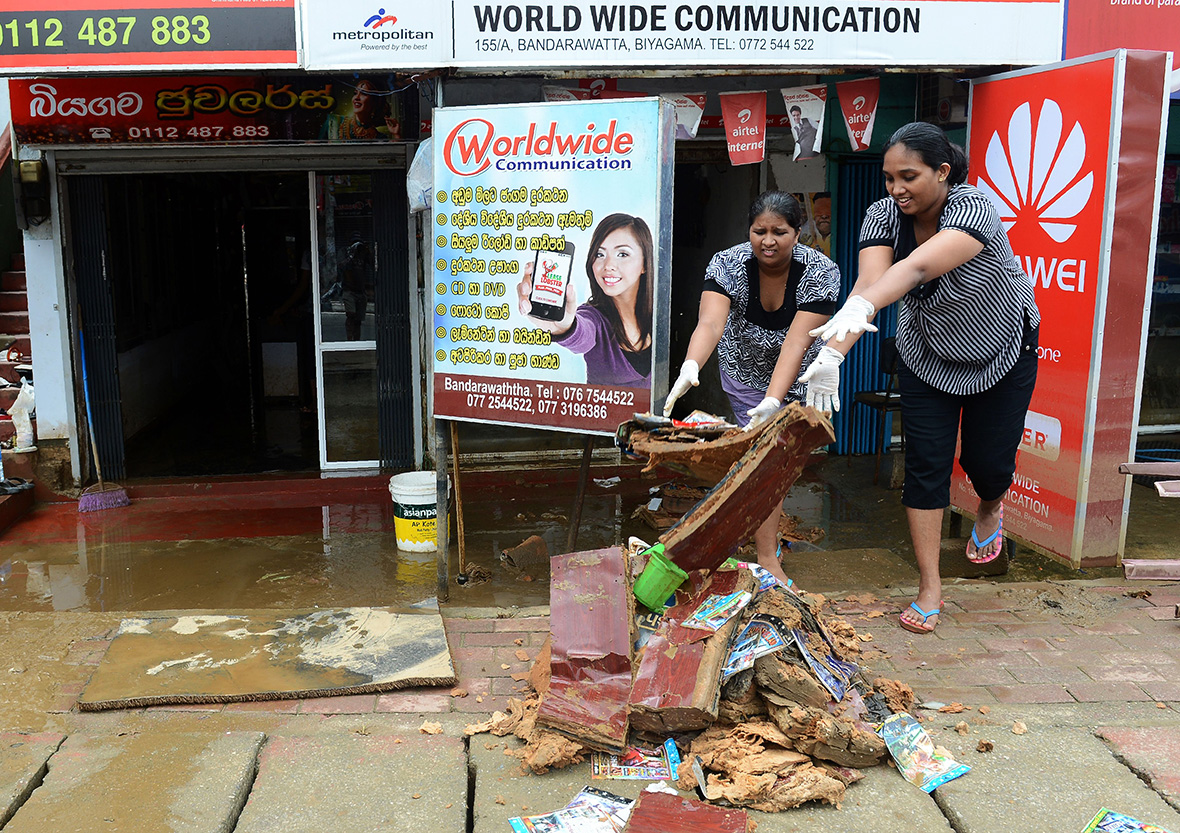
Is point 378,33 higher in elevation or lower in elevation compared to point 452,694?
higher

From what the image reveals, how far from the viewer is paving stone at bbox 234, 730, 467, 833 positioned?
3260 millimetres

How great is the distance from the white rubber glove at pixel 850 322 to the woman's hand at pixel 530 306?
4.68 feet

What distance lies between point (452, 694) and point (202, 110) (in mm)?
4914

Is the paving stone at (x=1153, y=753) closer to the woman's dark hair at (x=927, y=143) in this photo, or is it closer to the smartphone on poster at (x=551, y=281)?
the woman's dark hair at (x=927, y=143)

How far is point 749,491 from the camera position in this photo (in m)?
3.81

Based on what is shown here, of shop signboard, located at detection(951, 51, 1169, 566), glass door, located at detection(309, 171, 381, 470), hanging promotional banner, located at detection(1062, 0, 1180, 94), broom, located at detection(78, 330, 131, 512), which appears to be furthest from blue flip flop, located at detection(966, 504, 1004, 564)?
broom, located at detection(78, 330, 131, 512)

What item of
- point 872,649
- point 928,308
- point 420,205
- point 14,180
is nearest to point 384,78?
point 420,205

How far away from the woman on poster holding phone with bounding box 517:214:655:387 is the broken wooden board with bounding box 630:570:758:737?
136cm

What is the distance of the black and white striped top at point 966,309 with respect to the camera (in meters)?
4.39

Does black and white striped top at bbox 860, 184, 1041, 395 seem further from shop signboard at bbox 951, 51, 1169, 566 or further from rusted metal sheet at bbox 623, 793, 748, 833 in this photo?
rusted metal sheet at bbox 623, 793, 748, 833

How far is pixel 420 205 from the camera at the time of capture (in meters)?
5.48

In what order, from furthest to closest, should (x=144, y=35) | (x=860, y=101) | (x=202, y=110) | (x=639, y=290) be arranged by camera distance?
(x=202, y=110) < (x=860, y=101) < (x=144, y=35) < (x=639, y=290)

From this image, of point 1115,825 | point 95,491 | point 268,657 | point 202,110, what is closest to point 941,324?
point 1115,825

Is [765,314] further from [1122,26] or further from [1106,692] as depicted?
[1122,26]
